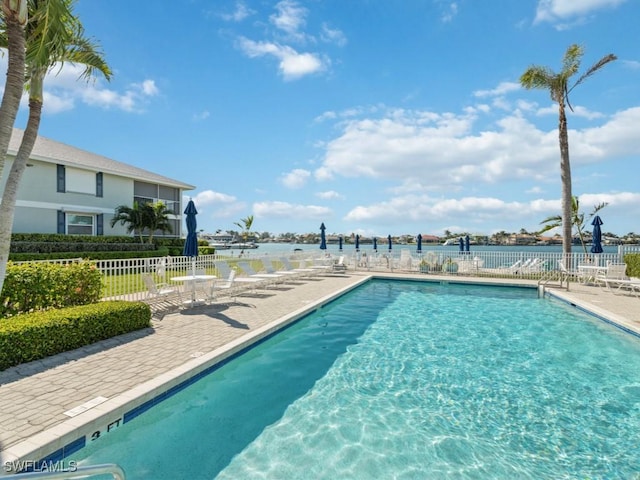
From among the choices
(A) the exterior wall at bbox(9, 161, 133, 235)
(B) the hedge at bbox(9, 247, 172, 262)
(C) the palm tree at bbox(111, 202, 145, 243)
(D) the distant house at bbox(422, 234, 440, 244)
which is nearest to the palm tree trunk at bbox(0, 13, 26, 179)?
(B) the hedge at bbox(9, 247, 172, 262)

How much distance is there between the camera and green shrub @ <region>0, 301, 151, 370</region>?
5.12 meters

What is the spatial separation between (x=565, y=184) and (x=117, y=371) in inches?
828

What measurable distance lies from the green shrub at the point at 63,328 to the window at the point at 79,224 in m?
19.8

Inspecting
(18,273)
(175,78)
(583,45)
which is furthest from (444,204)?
(18,273)

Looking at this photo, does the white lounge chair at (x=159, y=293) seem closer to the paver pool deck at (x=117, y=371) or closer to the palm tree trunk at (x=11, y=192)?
the paver pool deck at (x=117, y=371)

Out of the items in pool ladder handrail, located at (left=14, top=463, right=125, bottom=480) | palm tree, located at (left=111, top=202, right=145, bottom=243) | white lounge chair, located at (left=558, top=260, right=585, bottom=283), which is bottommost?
white lounge chair, located at (left=558, top=260, right=585, bottom=283)

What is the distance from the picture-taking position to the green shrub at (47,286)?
20.4 ft

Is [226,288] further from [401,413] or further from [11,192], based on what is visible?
[401,413]

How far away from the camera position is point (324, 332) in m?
8.67

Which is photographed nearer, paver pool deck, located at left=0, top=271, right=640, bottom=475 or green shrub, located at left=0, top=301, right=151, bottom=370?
paver pool deck, located at left=0, top=271, right=640, bottom=475

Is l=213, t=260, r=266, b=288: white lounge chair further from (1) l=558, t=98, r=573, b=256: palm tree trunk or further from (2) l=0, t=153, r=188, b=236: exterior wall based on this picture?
(1) l=558, t=98, r=573, b=256: palm tree trunk

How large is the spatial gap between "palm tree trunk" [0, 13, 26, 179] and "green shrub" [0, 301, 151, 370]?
2691 millimetres

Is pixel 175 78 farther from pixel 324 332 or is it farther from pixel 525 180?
pixel 525 180

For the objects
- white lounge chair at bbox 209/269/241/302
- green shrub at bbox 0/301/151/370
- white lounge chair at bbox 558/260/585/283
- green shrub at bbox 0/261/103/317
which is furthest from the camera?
white lounge chair at bbox 558/260/585/283
